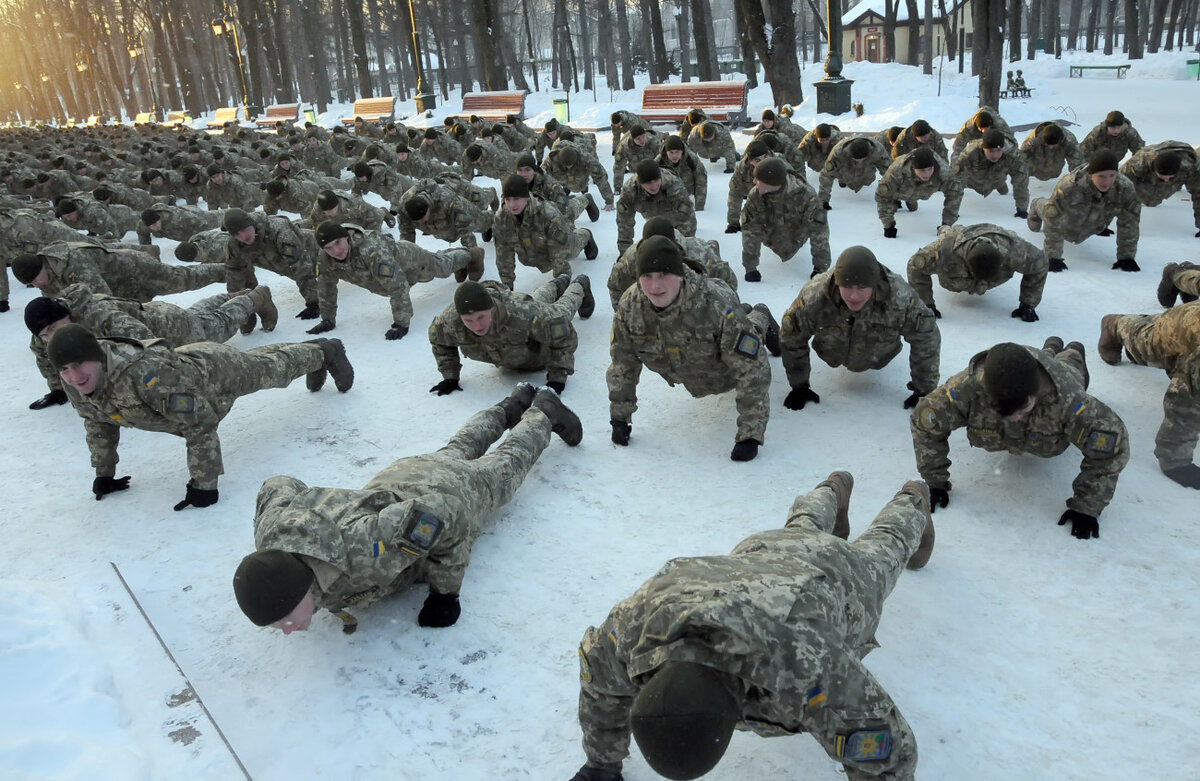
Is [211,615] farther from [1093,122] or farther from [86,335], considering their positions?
[1093,122]

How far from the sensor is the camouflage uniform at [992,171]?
960 centimetres

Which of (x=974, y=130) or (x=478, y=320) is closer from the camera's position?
(x=478, y=320)

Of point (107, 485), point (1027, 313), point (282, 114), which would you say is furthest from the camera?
point (282, 114)

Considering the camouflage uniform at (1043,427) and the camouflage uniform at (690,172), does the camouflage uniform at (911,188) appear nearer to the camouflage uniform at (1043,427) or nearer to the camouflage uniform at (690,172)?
the camouflage uniform at (690,172)

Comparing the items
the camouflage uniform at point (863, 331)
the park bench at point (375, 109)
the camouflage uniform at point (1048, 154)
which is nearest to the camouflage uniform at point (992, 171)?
the camouflage uniform at point (1048, 154)

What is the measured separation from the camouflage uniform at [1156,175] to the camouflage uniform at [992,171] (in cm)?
120

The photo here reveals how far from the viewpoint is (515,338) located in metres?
6.15

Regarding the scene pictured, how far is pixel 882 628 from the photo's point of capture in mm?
3516

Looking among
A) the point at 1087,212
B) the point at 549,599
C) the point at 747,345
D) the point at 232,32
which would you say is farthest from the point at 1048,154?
the point at 232,32

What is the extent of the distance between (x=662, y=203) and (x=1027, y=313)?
4045 mm

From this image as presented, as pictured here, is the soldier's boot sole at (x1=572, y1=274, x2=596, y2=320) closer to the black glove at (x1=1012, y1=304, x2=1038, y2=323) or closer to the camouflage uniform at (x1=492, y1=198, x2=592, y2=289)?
the camouflage uniform at (x1=492, y1=198, x2=592, y2=289)

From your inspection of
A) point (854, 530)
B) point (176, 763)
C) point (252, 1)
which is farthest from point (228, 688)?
point (252, 1)

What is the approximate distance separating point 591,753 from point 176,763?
1.59m

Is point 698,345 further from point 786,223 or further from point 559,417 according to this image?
point 786,223
